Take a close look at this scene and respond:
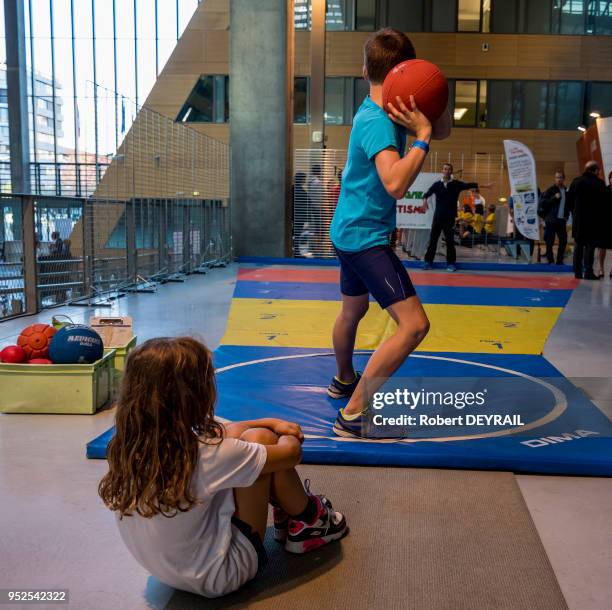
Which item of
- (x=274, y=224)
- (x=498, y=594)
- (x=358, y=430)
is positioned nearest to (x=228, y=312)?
(x=358, y=430)

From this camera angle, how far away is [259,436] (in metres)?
2.40

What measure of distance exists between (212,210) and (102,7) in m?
15.7

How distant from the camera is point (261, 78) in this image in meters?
15.6

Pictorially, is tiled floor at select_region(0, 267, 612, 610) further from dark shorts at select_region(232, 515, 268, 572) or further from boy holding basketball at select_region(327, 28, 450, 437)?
boy holding basketball at select_region(327, 28, 450, 437)

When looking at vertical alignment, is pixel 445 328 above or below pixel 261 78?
below

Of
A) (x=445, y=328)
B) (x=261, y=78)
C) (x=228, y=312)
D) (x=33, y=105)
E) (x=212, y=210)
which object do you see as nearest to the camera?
(x=445, y=328)

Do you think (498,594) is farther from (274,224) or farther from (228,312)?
(274,224)

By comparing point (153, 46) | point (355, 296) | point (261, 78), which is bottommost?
point (355, 296)

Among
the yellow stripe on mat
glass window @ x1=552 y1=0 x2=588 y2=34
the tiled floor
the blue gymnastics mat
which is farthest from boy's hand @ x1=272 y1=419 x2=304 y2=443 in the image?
glass window @ x1=552 y1=0 x2=588 y2=34

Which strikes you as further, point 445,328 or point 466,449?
point 445,328

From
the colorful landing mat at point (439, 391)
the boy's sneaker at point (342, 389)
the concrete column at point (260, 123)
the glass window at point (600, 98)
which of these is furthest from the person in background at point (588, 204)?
the glass window at point (600, 98)

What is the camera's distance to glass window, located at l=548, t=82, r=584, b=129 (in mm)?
25656

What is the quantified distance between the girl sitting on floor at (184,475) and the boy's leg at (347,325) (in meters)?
1.84

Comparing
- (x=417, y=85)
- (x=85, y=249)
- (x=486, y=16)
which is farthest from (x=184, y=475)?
(x=486, y=16)
